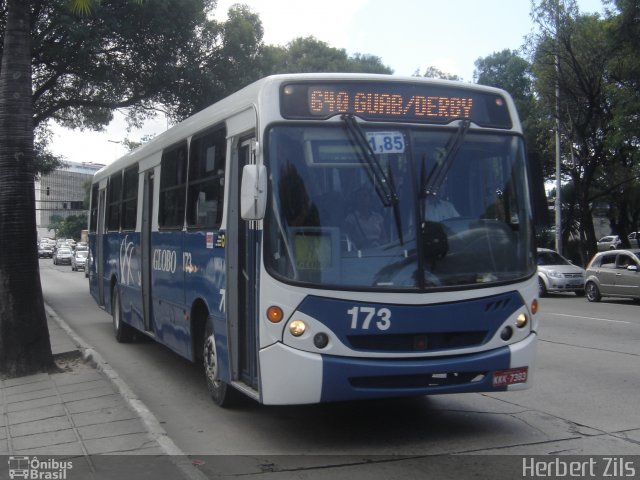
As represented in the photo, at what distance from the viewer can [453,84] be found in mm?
6902

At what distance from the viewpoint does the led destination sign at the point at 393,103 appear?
643 centimetres

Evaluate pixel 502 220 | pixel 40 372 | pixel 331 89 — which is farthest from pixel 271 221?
pixel 40 372

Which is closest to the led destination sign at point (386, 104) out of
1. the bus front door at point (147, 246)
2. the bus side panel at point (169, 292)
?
the bus side panel at point (169, 292)

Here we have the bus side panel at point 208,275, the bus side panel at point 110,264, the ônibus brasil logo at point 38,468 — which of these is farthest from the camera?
Answer: the bus side panel at point 110,264

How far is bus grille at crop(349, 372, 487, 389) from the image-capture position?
614cm

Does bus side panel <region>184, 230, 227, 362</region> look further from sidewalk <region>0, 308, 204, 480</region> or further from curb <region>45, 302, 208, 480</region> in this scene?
sidewalk <region>0, 308, 204, 480</region>

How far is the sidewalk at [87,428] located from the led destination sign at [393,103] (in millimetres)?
3053

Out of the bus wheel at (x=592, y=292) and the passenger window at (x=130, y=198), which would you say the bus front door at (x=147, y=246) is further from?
the bus wheel at (x=592, y=292)

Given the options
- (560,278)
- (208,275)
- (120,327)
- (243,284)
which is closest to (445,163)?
(243,284)

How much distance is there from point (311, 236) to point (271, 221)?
355 millimetres

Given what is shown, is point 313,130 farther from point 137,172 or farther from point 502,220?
point 137,172

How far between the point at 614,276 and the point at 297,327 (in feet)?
60.6

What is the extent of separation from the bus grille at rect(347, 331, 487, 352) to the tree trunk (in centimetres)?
578

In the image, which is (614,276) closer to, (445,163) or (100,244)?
(100,244)
